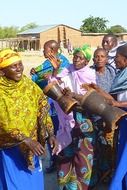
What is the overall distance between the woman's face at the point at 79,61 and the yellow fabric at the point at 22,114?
76 cm

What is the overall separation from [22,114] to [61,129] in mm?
1004

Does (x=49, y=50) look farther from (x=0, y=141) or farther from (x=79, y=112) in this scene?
(x=0, y=141)

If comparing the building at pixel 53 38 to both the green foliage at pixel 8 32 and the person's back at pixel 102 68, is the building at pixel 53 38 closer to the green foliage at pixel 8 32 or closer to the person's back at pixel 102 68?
the green foliage at pixel 8 32

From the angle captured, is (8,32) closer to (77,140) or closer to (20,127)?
(77,140)

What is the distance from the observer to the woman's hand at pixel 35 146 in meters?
4.17

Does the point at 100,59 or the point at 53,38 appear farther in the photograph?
the point at 53,38

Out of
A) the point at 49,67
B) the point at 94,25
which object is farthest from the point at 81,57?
the point at 94,25

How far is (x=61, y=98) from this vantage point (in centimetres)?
438

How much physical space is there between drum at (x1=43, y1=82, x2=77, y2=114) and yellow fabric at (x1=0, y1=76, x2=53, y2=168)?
0.33ft

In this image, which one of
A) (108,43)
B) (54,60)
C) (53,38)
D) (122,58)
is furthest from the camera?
(53,38)

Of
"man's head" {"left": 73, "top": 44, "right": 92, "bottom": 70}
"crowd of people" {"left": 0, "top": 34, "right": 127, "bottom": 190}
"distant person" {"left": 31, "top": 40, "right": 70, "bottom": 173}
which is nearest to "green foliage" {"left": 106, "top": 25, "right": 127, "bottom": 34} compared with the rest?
"distant person" {"left": 31, "top": 40, "right": 70, "bottom": 173}

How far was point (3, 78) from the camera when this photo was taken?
14.1 feet

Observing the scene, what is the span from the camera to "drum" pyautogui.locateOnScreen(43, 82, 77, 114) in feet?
14.0

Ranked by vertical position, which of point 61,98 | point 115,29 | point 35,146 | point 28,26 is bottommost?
point 28,26
